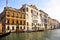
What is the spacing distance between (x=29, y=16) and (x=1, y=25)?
8.10 feet

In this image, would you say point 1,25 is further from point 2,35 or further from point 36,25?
point 36,25

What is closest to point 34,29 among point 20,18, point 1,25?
point 20,18

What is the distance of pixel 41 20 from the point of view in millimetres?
9219

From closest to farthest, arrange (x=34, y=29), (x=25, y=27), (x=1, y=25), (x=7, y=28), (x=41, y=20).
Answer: (x=1, y=25), (x=7, y=28), (x=25, y=27), (x=34, y=29), (x=41, y=20)

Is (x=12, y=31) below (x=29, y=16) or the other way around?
below

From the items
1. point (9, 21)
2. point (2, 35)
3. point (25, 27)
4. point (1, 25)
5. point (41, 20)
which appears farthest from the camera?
point (41, 20)

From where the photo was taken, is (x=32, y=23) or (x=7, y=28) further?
(x=32, y=23)

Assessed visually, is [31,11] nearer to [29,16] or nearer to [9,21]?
[29,16]

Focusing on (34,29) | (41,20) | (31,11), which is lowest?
(34,29)

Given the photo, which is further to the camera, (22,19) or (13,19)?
(22,19)

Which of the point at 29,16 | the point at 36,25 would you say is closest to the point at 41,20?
the point at 36,25

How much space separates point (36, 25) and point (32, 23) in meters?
0.64

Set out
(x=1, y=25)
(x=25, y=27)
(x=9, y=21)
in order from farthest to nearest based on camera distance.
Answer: (x=25, y=27), (x=9, y=21), (x=1, y=25)

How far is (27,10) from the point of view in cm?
835
